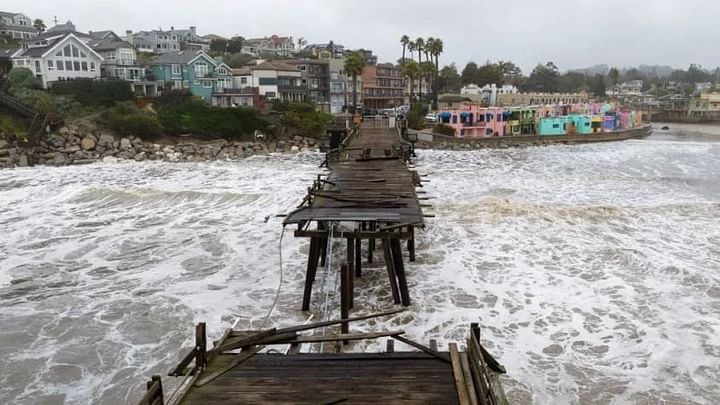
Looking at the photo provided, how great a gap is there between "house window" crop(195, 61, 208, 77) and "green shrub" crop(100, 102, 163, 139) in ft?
45.0

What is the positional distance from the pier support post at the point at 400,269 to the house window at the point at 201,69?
172ft

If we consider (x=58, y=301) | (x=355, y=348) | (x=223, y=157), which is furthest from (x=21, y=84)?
(x=355, y=348)

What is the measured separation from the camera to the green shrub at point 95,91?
49.1 metres

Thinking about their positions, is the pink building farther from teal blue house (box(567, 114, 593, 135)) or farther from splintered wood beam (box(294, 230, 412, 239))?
splintered wood beam (box(294, 230, 412, 239))

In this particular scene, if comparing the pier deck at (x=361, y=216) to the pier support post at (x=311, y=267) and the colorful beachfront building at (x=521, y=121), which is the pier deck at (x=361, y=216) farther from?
the colorful beachfront building at (x=521, y=121)

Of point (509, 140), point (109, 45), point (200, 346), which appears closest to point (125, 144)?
point (109, 45)

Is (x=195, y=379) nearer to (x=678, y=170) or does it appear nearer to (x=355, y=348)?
(x=355, y=348)

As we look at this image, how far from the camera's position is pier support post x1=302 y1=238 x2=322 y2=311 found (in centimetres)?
1277

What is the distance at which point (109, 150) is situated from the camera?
4262 cm

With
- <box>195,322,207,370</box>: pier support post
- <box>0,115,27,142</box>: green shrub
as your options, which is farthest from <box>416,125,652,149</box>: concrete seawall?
<box>195,322,207,370</box>: pier support post

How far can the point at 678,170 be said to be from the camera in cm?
4138

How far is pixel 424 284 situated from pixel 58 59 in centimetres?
5248

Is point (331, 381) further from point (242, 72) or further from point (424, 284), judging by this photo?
point (242, 72)

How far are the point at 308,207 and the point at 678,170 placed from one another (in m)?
39.5
